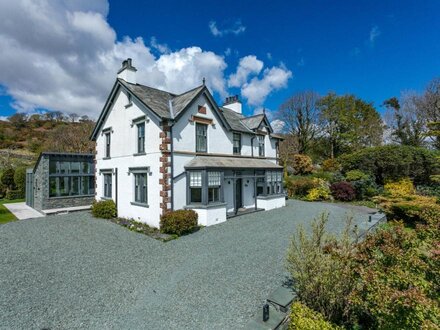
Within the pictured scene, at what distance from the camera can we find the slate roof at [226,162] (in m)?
14.3

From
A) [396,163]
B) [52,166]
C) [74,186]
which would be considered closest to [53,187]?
[74,186]

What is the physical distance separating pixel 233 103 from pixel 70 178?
56.1 ft

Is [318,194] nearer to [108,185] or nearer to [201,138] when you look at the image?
[201,138]

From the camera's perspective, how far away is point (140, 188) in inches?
591

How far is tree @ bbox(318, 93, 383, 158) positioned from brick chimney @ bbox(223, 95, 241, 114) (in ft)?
65.5

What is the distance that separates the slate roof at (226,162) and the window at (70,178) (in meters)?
12.8

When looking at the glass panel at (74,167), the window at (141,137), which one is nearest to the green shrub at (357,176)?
the window at (141,137)

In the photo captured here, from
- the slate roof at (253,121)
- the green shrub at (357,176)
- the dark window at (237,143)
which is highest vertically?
the slate roof at (253,121)

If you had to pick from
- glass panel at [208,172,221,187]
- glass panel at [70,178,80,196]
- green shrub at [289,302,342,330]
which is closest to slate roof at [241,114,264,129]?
glass panel at [208,172,221,187]

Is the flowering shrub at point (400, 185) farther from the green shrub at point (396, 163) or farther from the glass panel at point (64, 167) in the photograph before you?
the glass panel at point (64, 167)

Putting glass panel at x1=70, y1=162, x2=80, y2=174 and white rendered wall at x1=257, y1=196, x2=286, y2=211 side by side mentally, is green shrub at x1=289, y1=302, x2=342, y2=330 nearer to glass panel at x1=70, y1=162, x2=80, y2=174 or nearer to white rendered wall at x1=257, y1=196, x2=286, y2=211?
white rendered wall at x1=257, y1=196, x2=286, y2=211

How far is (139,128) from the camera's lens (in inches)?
601

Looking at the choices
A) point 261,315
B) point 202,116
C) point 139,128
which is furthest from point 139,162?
point 261,315

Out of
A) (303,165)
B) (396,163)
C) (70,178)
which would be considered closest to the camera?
(70,178)
